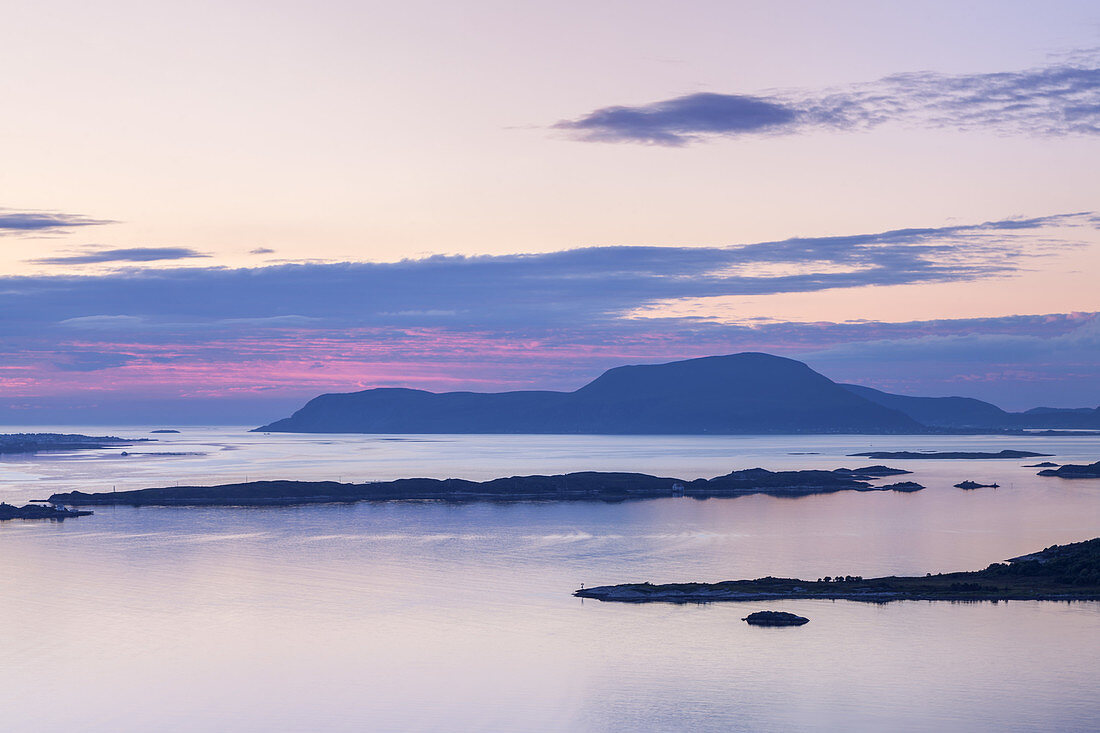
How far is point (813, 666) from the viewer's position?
42.4 metres

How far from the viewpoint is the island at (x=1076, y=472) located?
490 ft

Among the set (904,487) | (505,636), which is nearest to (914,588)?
(505,636)

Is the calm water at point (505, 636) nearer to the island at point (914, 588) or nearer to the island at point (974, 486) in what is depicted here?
the island at point (914, 588)

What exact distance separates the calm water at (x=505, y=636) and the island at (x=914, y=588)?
1.42 metres

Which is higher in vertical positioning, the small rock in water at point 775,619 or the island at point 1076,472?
the island at point 1076,472

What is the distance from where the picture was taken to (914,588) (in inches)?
2219

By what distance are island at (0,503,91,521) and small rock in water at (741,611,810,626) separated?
2797 inches

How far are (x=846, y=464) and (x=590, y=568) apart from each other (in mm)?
127481

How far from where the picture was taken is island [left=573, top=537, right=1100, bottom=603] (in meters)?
54.7

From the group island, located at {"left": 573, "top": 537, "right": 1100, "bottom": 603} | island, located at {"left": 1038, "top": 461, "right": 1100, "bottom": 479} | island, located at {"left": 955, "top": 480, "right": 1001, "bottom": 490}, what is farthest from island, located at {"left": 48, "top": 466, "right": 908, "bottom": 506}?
island, located at {"left": 573, "top": 537, "right": 1100, "bottom": 603}

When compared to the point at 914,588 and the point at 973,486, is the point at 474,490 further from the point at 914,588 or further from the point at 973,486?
the point at 914,588

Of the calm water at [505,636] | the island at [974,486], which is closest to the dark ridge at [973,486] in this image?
the island at [974,486]

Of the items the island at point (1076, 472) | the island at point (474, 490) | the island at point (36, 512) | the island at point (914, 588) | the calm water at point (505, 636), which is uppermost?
the island at point (1076, 472)

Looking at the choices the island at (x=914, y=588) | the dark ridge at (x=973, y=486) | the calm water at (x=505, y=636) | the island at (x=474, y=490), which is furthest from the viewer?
the dark ridge at (x=973, y=486)
